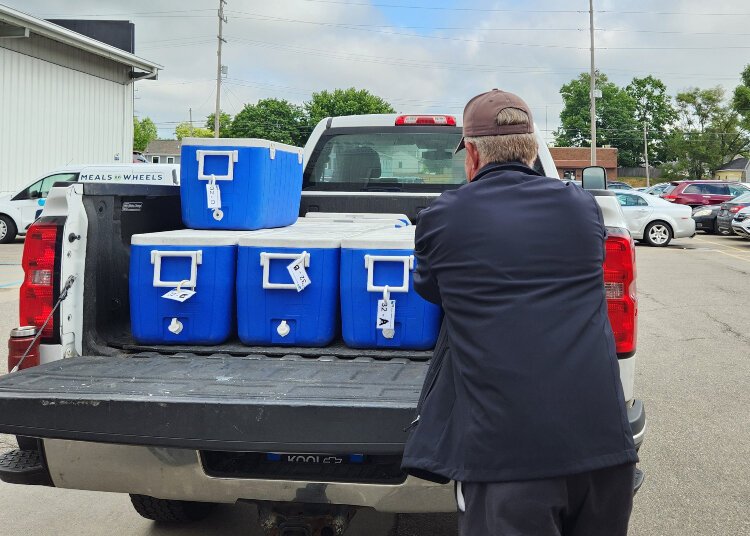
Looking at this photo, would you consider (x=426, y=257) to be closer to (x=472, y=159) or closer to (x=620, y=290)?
(x=472, y=159)

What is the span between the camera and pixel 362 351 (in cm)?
354

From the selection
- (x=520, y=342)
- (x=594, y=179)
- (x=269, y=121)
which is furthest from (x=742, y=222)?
(x=269, y=121)

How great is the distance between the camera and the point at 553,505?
6.63ft

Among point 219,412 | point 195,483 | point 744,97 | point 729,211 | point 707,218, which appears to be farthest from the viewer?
point 744,97

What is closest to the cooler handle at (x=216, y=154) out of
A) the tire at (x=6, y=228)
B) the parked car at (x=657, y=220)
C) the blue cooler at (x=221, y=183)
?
the blue cooler at (x=221, y=183)

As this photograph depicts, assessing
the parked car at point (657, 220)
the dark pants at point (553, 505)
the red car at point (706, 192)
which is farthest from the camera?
the red car at point (706, 192)

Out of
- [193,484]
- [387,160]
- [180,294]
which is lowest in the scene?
[193,484]

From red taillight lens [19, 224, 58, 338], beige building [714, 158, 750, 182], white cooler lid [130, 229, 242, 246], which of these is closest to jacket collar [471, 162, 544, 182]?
white cooler lid [130, 229, 242, 246]

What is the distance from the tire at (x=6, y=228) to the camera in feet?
63.2

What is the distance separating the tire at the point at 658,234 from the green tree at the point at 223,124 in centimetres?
7262

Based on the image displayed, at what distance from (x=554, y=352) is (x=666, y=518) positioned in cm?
270

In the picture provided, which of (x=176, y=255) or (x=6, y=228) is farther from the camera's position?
(x=6, y=228)

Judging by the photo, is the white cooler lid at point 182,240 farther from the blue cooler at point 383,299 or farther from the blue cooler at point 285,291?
the blue cooler at point 383,299

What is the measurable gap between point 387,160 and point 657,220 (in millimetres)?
17348
